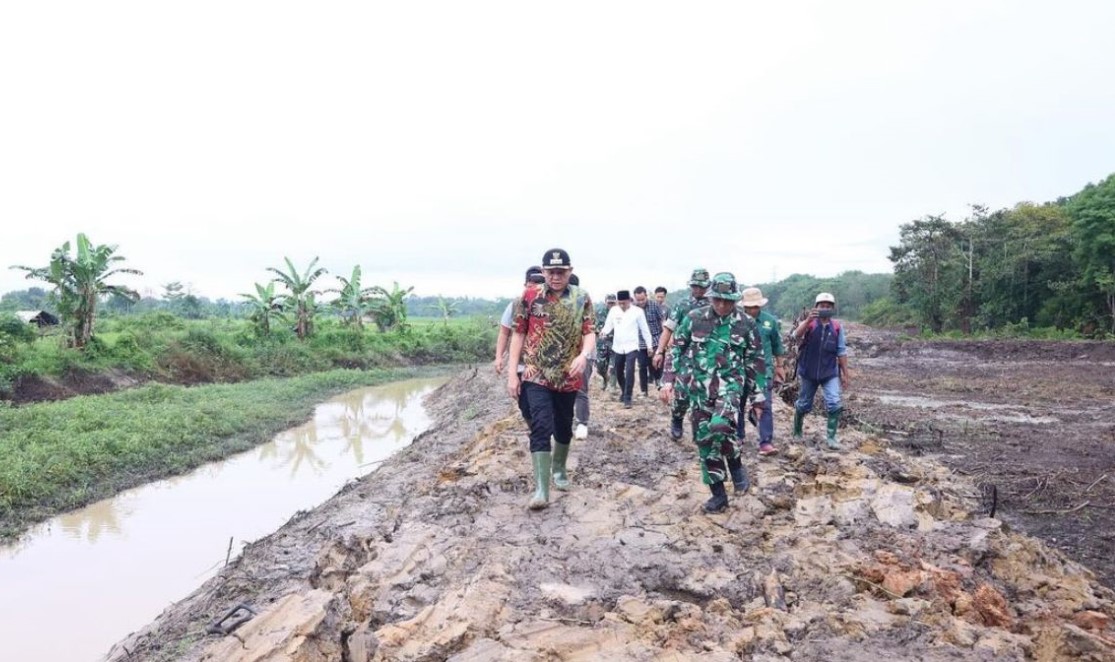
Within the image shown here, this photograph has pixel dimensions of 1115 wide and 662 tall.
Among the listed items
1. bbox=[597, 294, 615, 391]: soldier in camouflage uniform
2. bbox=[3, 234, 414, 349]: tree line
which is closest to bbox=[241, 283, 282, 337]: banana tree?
bbox=[3, 234, 414, 349]: tree line

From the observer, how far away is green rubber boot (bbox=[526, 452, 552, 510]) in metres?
4.98

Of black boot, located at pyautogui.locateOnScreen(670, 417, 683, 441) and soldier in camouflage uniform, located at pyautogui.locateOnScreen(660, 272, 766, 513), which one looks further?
black boot, located at pyautogui.locateOnScreen(670, 417, 683, 441)

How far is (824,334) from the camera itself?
279 inches

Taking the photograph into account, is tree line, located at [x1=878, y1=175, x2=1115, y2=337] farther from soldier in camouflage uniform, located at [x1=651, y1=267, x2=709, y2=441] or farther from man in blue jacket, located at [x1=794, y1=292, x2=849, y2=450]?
soldier in camouflage uniform, located at [x1=651, y1=267, x2=709, y2=441]

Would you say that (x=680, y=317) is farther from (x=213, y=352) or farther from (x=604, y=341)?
(x=213, y=352)

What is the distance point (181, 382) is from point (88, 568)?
17.8 meters

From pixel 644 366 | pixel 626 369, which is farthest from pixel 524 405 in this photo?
pixel 644 366

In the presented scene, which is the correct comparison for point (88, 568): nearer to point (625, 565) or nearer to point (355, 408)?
point (625, 565)

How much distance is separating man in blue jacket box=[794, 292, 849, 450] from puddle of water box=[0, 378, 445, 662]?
652cm

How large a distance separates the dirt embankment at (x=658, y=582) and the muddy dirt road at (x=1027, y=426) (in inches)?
33.5

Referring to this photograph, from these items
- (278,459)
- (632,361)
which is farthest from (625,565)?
(278,459)

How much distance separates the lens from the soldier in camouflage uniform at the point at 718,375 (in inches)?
193

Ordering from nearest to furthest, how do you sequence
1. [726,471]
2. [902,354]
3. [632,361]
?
[726,471]
[632,361]
[902,354]

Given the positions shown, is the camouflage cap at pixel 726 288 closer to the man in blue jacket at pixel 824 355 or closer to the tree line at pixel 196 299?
the man in blue jacket at pixel 824 355
